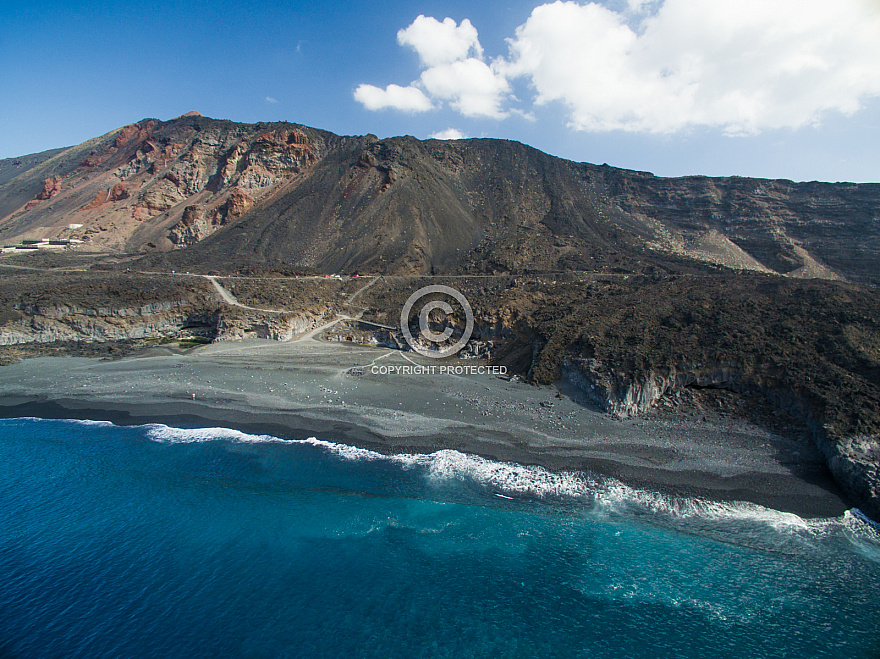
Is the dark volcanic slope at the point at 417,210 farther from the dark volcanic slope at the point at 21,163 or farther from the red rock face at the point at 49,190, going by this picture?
the dark volcanic slope at the point at 21,163

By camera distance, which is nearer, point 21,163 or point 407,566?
point 407,566

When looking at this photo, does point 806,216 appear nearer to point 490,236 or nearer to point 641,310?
point 490,236

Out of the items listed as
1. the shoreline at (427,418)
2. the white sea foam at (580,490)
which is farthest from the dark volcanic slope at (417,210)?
the white sea foam at (580,490)

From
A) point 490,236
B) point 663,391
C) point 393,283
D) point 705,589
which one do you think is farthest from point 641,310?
point 490,236

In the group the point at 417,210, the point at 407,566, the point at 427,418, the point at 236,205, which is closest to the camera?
the point at 407,566

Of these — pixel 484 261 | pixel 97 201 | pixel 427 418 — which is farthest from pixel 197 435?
pixel 97 201

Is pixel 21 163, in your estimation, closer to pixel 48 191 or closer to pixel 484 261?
pixel 48 191
